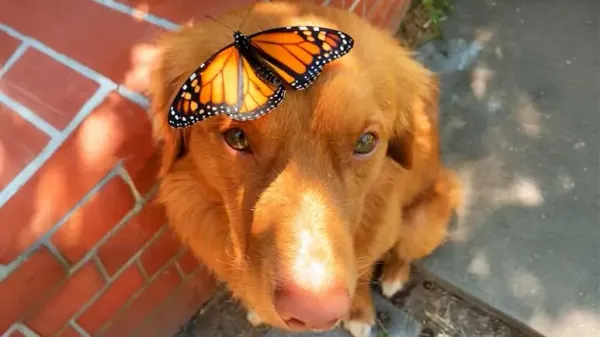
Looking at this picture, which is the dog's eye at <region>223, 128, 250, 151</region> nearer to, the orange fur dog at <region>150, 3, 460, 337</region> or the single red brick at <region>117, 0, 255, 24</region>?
the orange fur dog at <region>150, 3, 460, 337</region>

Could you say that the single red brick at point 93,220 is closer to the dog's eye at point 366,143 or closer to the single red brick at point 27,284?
the single red brick at point 27,284

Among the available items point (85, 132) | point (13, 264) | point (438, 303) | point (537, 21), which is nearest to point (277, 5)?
point (85, 132)

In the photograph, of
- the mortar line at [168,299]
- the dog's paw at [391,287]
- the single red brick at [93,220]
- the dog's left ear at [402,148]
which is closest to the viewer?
the single red brick at [93,220]

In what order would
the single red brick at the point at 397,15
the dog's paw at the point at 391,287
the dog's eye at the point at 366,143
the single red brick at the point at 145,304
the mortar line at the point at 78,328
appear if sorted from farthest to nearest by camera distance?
1. the single red brick at the point at 397,15
2. the dog's paw at the point at 391,287
3. the single red brick at the point at 145,304
4. the mortar line at the point at 78,328
5. the dog's eye at the point at 366,143

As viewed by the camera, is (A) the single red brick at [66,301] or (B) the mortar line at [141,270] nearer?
(A) the single red brick at [66,301]

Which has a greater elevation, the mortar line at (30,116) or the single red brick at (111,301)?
the mortar line at (30,116)

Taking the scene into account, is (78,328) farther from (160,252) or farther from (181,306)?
(181,306)

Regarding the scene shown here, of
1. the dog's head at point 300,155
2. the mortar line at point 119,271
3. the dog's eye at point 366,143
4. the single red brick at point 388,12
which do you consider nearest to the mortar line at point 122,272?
the mortar line at point 119,271

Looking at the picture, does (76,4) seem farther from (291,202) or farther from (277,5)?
(291,202)

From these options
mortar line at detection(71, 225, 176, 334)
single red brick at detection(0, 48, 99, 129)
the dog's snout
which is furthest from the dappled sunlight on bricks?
the dog's snout
